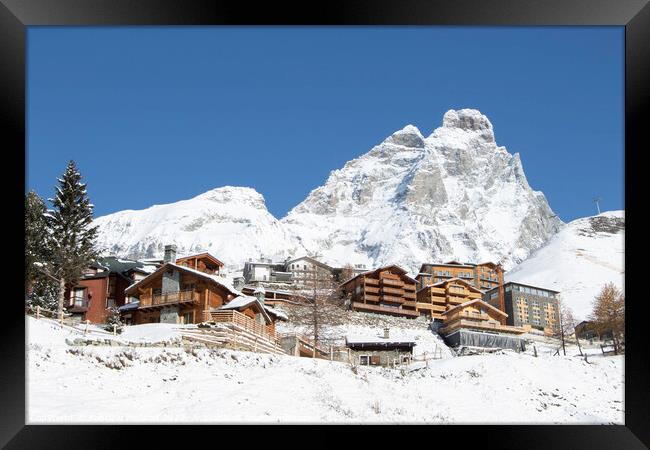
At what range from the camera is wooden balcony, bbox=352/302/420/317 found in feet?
125

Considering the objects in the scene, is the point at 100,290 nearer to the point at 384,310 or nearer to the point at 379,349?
the point at 379,349

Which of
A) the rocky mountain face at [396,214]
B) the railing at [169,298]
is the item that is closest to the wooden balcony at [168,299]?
the railing at [169,298]

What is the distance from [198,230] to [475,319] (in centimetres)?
7395

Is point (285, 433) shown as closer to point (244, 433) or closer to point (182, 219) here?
point (244, 433)

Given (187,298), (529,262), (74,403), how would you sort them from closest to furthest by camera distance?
(74,403) < (187,298) < (529,262)

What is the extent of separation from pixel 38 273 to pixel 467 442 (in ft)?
57.9

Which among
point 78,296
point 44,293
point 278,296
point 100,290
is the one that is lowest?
point 278,296

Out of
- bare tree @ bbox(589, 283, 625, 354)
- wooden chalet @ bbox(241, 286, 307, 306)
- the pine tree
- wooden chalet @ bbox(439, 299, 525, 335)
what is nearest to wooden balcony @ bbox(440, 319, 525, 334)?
wooden chalet @ bbox(439, 299, 525, 335)

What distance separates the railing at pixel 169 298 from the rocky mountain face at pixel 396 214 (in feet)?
216

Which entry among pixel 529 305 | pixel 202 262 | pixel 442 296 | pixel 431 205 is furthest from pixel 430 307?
Result: pixel 431 205

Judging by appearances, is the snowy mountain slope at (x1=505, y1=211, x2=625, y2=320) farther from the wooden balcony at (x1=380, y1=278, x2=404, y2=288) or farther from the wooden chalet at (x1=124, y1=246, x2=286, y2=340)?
the wooden chalet at (x1=124, y1=246, x2=286, y2=340)

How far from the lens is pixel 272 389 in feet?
47.1

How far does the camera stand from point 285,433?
25.5ft
